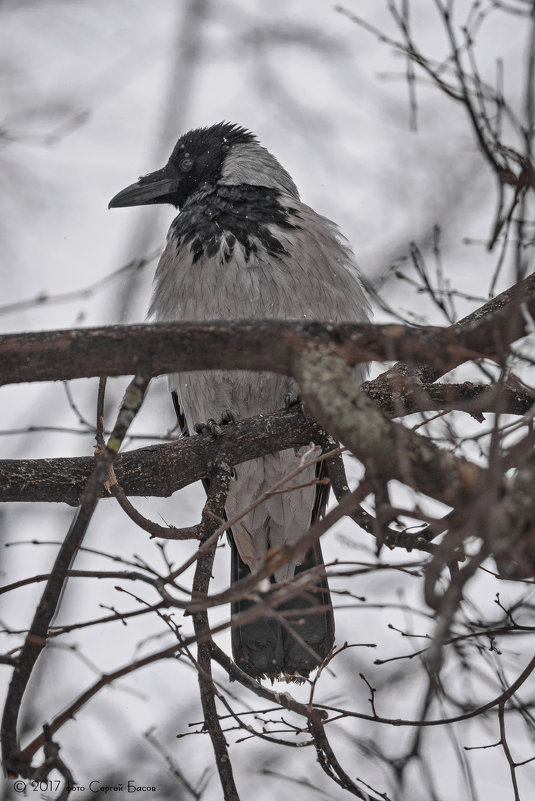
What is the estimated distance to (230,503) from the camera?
4.33 m

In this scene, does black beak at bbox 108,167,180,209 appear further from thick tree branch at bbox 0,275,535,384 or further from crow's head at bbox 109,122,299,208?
thick tree branch at bbox 0,275,535,384

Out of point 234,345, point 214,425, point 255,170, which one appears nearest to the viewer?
point 234,345

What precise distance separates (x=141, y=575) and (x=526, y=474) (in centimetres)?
90

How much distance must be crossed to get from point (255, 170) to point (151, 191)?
667 mm

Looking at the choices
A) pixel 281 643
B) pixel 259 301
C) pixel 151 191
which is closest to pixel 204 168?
pixel 151 191

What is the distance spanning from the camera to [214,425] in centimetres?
351

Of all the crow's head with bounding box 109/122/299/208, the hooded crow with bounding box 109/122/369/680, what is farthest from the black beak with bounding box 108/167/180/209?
the hooded crow with bounding box 109/122/369/680

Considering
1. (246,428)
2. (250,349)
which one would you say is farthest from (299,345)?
(246,428)

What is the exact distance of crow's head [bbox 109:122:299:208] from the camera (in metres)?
4.58

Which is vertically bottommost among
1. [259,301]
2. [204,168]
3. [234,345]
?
[234,345]

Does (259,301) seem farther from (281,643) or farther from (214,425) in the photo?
(281,643)

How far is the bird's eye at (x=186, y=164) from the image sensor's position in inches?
189

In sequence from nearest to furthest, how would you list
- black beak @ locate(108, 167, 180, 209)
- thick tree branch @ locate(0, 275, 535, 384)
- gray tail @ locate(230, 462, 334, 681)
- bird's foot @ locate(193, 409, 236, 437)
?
thick tree branch @ locate(0, 275, 535, 384) → bird's foot @ locate(193, 409, 236, 437) → gray tail @ locate(230, 462, 334, 681) → black beak @ locate(108, 167, 180, 209)

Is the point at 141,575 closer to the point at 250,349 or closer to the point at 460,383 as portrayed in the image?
the point at 250,349
